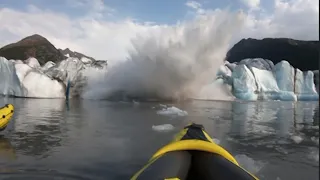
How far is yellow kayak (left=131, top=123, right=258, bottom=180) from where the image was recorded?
109 inches

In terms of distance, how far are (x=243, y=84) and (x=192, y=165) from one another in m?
26.9

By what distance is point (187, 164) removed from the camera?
3.36 m

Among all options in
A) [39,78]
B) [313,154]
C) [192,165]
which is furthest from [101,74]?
[192,165]

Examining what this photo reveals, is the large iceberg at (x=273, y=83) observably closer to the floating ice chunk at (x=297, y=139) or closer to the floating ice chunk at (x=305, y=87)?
the floating ice chunk at (x=305, y=87)

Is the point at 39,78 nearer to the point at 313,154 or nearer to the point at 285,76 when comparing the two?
the point at 313,154

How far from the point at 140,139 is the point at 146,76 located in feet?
55.6

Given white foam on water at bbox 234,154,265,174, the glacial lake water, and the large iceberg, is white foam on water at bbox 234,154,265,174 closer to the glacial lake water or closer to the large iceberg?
the glacial lake water

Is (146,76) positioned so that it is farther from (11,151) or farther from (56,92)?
(11,151)

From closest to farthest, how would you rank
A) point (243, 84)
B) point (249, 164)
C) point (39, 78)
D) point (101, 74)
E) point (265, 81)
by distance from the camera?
point (249, 164), point (39, 78), point (101, 74), point (243, 84), point (265, 81)

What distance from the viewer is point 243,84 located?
29.1 m

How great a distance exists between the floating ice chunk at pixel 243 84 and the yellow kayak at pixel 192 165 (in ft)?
86.1

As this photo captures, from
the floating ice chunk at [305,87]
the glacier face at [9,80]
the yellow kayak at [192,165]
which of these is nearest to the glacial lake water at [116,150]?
the yellow kayak at [192,165]

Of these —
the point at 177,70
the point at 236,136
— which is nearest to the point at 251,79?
the point at 177,70

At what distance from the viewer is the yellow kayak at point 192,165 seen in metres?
2.76
